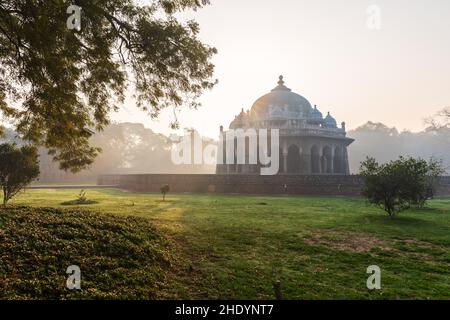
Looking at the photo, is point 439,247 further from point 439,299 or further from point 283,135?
point 283,135

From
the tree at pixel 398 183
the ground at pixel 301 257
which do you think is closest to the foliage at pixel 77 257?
the ground at pixel 301 257

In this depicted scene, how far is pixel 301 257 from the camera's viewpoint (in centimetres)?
726

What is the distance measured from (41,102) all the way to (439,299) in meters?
9.95

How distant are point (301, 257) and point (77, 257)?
181 inches

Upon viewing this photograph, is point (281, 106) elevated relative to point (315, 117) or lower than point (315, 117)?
elevated

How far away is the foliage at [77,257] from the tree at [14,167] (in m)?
6.29

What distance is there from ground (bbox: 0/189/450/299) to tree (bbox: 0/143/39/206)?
6.64 metres

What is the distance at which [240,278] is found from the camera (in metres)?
5.89

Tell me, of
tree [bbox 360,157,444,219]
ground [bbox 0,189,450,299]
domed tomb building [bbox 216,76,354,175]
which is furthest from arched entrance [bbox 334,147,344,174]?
ground [bbox 0,189,450,299]

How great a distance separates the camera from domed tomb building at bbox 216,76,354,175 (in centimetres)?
3334

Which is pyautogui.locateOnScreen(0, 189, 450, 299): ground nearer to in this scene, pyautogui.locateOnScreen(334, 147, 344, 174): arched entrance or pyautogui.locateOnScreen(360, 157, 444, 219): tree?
pyautogui.locateOnScreen(360, 157, 444, 219): tree

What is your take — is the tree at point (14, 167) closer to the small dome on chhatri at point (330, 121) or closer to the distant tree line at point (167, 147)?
the small dome on chhatri at point (330, 121)
